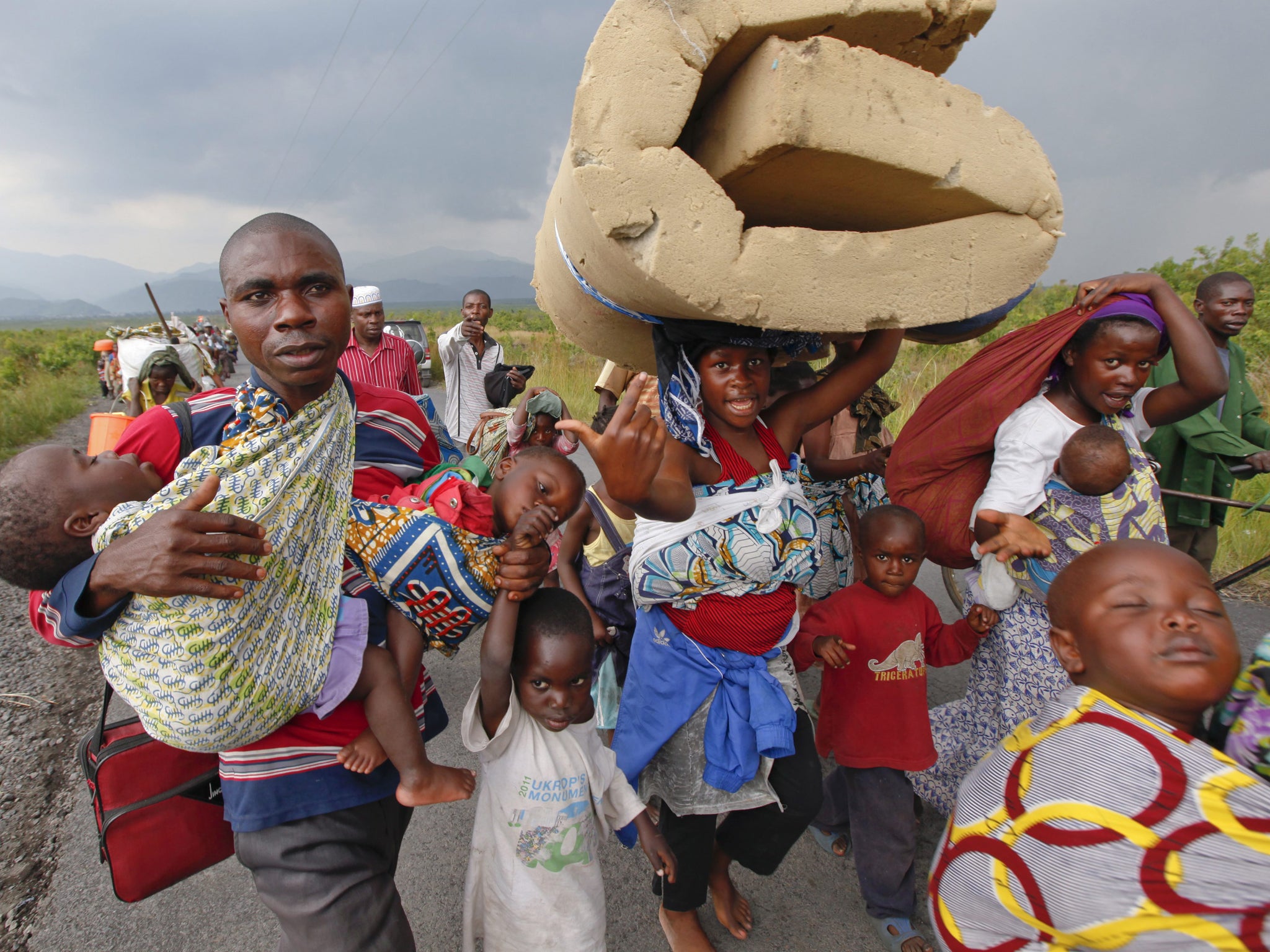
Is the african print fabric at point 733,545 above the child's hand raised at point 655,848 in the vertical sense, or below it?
above

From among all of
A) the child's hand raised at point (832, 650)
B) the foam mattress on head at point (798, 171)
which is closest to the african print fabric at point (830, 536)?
the child's hand raised at point (832, 650)

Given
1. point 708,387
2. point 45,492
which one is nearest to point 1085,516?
point 708,387

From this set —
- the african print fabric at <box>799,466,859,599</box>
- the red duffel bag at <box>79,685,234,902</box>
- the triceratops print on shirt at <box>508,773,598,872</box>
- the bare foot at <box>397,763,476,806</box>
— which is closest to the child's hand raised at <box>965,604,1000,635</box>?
the african print fabric at <box>799,466,859,599</box>

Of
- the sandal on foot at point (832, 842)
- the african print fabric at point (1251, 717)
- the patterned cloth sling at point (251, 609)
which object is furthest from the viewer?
the sandal on foot at point (832, 842)

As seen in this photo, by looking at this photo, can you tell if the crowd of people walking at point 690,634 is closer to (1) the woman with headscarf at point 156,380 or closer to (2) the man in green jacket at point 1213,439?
(2) the man in green jacket at point 1213,439

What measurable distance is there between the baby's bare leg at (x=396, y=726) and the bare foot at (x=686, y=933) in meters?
1.07

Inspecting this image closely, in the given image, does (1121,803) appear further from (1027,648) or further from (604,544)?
(604,544)

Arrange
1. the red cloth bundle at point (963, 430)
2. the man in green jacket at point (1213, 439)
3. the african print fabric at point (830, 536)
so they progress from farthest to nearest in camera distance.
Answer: the man in green jacket at point (1213, 439) → the african print fabric at point (830, 536) → the red cloth bundle at point (963, 430)

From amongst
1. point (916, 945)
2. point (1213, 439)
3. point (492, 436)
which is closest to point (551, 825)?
point (916, 945)

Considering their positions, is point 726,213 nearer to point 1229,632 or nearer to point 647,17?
point 647,17

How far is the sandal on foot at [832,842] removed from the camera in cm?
258

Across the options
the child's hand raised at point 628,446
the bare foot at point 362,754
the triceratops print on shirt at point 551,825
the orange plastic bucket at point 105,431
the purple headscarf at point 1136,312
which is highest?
the purple headscarf at point 1136,312

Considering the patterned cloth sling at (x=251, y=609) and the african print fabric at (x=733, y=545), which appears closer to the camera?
the patterned cloth sling at (x=251, y=609)

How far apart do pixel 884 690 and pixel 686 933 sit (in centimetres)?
99
